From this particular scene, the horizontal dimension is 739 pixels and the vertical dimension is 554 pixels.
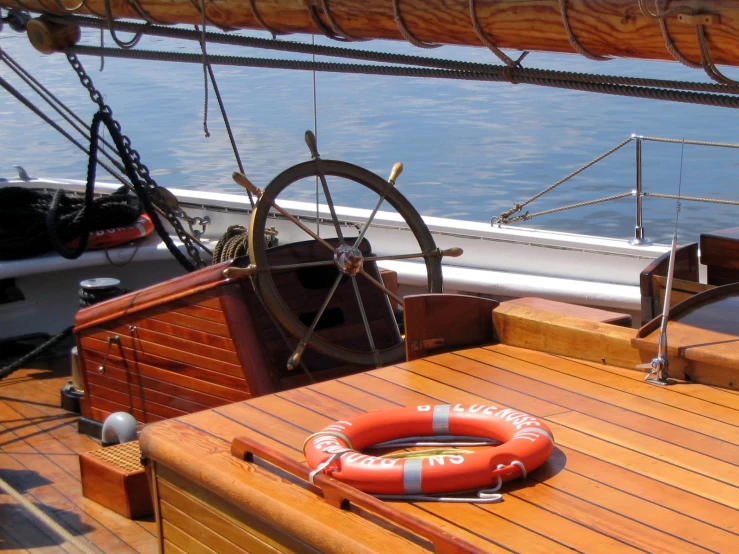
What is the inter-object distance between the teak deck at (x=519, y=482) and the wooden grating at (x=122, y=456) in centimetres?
85

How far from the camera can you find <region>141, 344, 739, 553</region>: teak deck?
178cm

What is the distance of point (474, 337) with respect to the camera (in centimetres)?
290

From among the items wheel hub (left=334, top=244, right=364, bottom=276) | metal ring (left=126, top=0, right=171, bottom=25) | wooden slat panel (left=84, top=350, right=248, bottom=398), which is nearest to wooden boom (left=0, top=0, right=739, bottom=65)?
metal ring (left=126, top=0, right=171, bottom=25)

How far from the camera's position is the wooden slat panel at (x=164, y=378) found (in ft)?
10.8

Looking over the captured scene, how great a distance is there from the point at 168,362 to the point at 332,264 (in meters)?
0.66

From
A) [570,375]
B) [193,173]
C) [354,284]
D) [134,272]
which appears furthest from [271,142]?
[570,375]

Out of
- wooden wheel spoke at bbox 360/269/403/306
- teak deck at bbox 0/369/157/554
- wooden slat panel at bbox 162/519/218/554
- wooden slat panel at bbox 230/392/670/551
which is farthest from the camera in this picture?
wooden wheel spoke at bbox 360/269/403/306

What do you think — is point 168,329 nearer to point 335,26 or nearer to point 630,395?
point 335,26

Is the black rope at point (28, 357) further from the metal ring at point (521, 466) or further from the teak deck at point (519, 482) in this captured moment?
the metal ring at point (521, 466)

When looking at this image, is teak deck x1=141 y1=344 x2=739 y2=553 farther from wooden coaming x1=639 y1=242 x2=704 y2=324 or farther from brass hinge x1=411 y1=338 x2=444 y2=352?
wooden coaming x1=639 y1=242 x2=704 y2=324

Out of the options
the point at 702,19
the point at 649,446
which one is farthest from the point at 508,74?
the point at 649,446

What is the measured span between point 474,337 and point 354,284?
1.99ft

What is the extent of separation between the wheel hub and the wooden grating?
86cm

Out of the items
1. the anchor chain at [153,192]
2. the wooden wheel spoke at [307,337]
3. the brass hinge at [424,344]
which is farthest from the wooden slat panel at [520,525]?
the anchor chain at [153,192]
